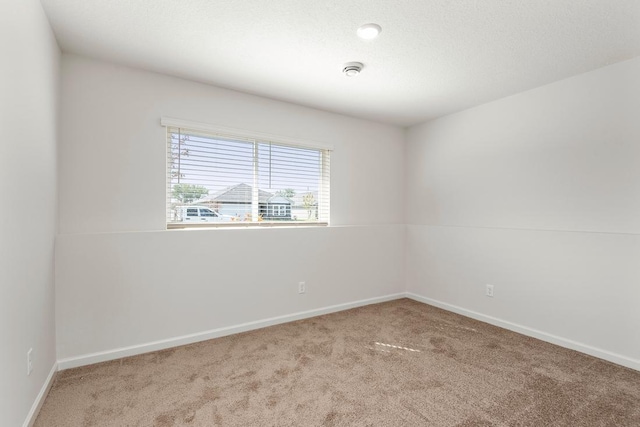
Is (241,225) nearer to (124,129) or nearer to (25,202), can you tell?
(124,129)

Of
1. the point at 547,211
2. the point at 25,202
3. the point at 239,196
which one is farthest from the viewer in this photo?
the point at 239,196

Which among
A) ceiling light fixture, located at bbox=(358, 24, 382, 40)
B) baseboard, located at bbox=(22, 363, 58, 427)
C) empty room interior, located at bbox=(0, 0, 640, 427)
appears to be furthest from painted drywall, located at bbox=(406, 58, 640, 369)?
baseboard, located at bbox=(22, 363, 58, 427)

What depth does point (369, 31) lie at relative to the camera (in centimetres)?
211

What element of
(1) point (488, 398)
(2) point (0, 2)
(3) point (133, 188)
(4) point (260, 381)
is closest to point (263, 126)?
(3) point (133, 188)

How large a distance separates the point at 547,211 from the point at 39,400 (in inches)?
166

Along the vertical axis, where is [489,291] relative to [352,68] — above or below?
below

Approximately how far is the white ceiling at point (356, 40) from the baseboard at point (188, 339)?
7.80 feet

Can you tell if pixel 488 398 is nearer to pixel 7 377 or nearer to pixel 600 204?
pixel 600 204

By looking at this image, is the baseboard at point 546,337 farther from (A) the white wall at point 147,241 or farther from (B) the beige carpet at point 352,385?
(A) the white wall at point 147,241

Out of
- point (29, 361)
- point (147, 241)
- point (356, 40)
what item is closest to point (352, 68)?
point (356, 40)

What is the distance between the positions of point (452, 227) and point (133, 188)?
3480 millimetres

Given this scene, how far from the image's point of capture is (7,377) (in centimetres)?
144

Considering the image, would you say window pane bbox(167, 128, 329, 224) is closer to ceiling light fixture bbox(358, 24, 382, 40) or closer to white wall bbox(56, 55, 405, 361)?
white wall bbox(56, 55, 405, 361)

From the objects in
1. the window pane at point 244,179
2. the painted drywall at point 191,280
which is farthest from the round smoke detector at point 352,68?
the painted drywall at point 191,280
